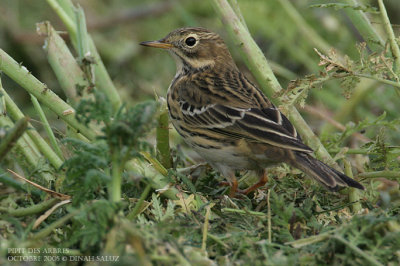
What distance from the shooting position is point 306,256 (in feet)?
8.71

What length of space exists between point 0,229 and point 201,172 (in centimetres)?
156

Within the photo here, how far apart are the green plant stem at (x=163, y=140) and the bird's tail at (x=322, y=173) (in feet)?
2.66

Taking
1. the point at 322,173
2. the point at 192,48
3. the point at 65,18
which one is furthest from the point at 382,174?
the point at 65,18

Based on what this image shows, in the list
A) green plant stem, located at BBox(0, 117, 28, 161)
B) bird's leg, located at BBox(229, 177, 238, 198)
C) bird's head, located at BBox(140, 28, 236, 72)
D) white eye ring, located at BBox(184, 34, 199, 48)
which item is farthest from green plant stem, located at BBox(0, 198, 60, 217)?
white eye ring, located at BBox(184, 34, 199, 48)

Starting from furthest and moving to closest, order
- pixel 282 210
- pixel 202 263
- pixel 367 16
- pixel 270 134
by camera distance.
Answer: pixel 367 16 < pixel 270 134 < pixel 282 210 < pixel 202 263

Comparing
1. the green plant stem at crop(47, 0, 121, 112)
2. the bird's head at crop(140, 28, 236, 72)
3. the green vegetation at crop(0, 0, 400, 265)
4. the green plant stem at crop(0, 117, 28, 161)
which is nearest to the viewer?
the green vegetation at crop(0, 0, 400, 265)

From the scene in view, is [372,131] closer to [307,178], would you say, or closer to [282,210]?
[307,178]

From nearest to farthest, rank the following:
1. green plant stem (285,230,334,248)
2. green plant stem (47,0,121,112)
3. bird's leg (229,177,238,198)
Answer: green plant stem (285,230,334,248) < bird's leg (229,177,238,198) < green plant stem (47,0,121,112)

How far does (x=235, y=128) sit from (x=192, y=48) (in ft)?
4.10

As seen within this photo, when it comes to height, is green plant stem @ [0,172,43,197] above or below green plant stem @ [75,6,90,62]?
below

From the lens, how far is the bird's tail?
3326mm

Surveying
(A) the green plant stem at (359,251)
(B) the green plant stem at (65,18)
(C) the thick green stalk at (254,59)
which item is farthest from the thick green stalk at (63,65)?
(A) the green plant stem at (359,251)

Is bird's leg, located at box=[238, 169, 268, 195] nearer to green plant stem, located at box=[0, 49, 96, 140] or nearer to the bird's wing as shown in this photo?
the bird's wing

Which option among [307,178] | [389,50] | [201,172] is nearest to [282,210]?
[307,178]
